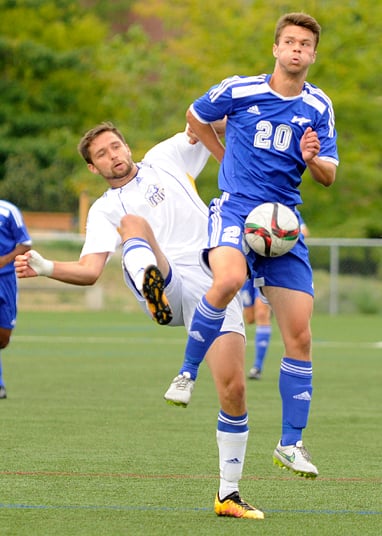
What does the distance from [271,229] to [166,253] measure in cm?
112

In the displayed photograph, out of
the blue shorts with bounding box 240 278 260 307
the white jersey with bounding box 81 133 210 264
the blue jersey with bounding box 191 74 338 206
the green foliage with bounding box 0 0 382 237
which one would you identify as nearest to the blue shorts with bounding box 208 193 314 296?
the blue jersey with bounding box 191 74 338 206

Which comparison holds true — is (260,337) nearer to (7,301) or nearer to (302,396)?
(7,301)

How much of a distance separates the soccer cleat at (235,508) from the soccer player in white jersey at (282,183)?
0.29 meters

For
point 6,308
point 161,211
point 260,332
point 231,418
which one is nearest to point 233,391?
point 231,418

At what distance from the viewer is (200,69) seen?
35969 mm

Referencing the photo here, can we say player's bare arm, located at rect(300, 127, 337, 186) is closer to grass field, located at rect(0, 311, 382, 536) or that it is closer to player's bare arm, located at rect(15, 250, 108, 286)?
player's bare arm, located at rect(15, 250, 108, 286)

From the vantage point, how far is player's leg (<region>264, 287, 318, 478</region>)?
6.62m

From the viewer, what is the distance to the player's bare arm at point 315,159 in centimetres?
648

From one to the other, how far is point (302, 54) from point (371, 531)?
252 centimetres

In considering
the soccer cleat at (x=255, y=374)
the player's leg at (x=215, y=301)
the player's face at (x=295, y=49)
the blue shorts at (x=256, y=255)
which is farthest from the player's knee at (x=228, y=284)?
the soccer cleat at (x=255, y=374)

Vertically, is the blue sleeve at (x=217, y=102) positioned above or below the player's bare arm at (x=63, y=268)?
above

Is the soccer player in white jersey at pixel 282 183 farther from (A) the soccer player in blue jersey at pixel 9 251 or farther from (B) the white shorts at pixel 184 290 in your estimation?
(A) the soccer player in blue jersey at pixel 9 251

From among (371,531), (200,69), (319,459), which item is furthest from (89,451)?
(200,69)

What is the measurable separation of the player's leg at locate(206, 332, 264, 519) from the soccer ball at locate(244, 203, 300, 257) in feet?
1.77
